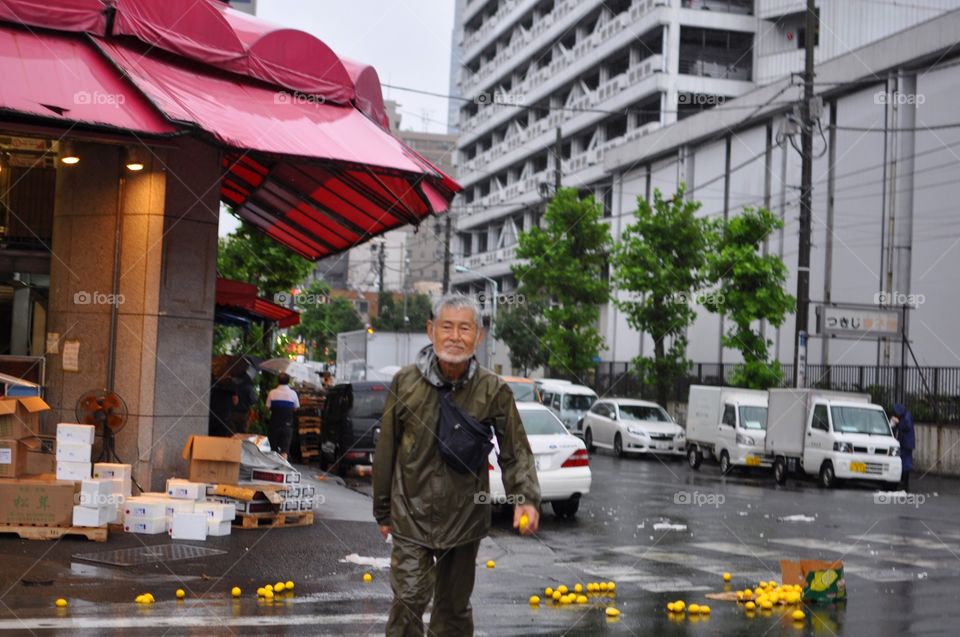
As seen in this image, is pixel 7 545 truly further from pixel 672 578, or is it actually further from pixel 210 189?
pixel 672 578

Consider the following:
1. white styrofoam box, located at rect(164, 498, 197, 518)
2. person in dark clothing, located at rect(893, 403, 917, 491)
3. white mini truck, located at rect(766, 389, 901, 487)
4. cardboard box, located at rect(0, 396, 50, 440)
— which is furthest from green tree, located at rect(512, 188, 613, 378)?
cardboard box, located at rect(0, 396, 50, 440)

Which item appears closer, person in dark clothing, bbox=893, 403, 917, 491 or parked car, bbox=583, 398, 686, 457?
person in dark clothing, bbox=893, 403, 917, 491

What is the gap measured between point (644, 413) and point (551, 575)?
976 inches

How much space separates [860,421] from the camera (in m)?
26.7

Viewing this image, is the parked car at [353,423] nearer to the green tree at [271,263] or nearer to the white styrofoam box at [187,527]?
the green tree at [271,263]

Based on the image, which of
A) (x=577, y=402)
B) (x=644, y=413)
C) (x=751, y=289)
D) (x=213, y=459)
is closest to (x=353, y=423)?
(x=213, y=459)

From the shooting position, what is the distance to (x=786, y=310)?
36906 mm

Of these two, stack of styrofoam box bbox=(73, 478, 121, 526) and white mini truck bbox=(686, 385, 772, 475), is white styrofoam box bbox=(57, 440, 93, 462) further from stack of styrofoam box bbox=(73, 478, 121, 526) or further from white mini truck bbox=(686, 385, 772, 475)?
white mini truck bbox=(686, 385, 772, 475)

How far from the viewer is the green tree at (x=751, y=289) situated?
119 ft

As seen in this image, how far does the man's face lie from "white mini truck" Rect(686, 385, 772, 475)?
2390 cm

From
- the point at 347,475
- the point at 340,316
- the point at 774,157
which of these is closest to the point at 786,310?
the point at 774,157

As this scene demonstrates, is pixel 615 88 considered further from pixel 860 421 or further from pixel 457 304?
pixel 457 304

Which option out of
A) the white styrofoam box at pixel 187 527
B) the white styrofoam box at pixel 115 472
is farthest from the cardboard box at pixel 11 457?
the white styrofoam box at pixel 187 527

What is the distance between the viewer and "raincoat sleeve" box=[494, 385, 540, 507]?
6.23 m
